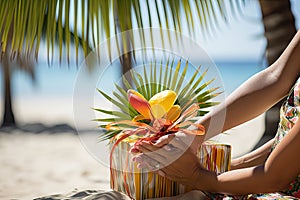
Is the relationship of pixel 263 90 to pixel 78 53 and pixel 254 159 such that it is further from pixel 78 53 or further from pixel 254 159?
pixel 78 53

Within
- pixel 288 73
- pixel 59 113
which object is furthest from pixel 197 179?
pixel 59 113

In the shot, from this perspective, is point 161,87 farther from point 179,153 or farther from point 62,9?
point 62,9

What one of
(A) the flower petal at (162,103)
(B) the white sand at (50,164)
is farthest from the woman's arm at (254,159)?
(B) the white sand at (50,164)

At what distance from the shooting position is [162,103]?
1157mm

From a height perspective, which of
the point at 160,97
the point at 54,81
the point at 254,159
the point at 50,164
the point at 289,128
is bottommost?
the point at 50,164

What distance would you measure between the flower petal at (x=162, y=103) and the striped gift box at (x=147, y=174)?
0.13 meters

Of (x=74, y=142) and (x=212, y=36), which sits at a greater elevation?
(x=212, y=36)

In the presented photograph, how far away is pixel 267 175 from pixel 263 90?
0.36m

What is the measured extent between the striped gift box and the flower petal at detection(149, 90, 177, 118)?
0.43ft

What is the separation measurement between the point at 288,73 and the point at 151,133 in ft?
1.70

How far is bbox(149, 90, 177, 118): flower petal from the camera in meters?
1.16

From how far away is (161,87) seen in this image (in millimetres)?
1376

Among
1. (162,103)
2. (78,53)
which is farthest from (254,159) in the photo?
(78,53)

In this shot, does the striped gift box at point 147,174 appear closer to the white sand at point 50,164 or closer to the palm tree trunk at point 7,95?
the white sand at point 50,164
